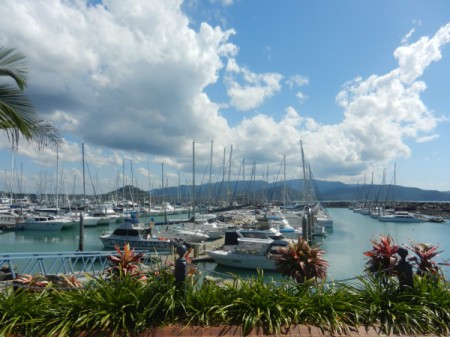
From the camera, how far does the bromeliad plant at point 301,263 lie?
22.6 feet

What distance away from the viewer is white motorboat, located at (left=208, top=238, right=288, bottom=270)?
23734mm

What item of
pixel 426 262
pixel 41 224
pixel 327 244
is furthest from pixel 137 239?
pixel 41 224

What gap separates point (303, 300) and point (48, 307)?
13.2 feet

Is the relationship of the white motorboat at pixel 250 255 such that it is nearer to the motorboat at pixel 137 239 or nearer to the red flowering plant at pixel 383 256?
the motorboat at pixel 137 239

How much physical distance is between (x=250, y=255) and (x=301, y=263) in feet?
59.2

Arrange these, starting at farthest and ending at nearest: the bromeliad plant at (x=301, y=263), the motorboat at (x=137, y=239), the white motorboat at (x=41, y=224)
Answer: the white motorboat at (x=41, y=224) → the motorboat at (x=137, y=239) → the bromeliad plant at (x=301, y=263)

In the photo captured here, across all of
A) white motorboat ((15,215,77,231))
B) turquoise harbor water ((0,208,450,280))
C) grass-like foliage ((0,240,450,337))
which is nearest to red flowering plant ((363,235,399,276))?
grass-like foliage ((0,240,450,337))

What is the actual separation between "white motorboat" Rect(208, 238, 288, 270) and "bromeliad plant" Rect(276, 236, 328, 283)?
16.7 metres

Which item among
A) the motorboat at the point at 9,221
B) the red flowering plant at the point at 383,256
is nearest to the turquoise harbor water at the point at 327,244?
the motorboat at the point at 9,221

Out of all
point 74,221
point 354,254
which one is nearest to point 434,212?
point 354,254

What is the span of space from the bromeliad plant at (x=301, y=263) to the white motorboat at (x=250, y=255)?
657 inches

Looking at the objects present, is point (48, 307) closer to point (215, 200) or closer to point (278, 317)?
point (278, 317)

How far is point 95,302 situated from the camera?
4.96 meters

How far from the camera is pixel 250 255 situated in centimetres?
2430
